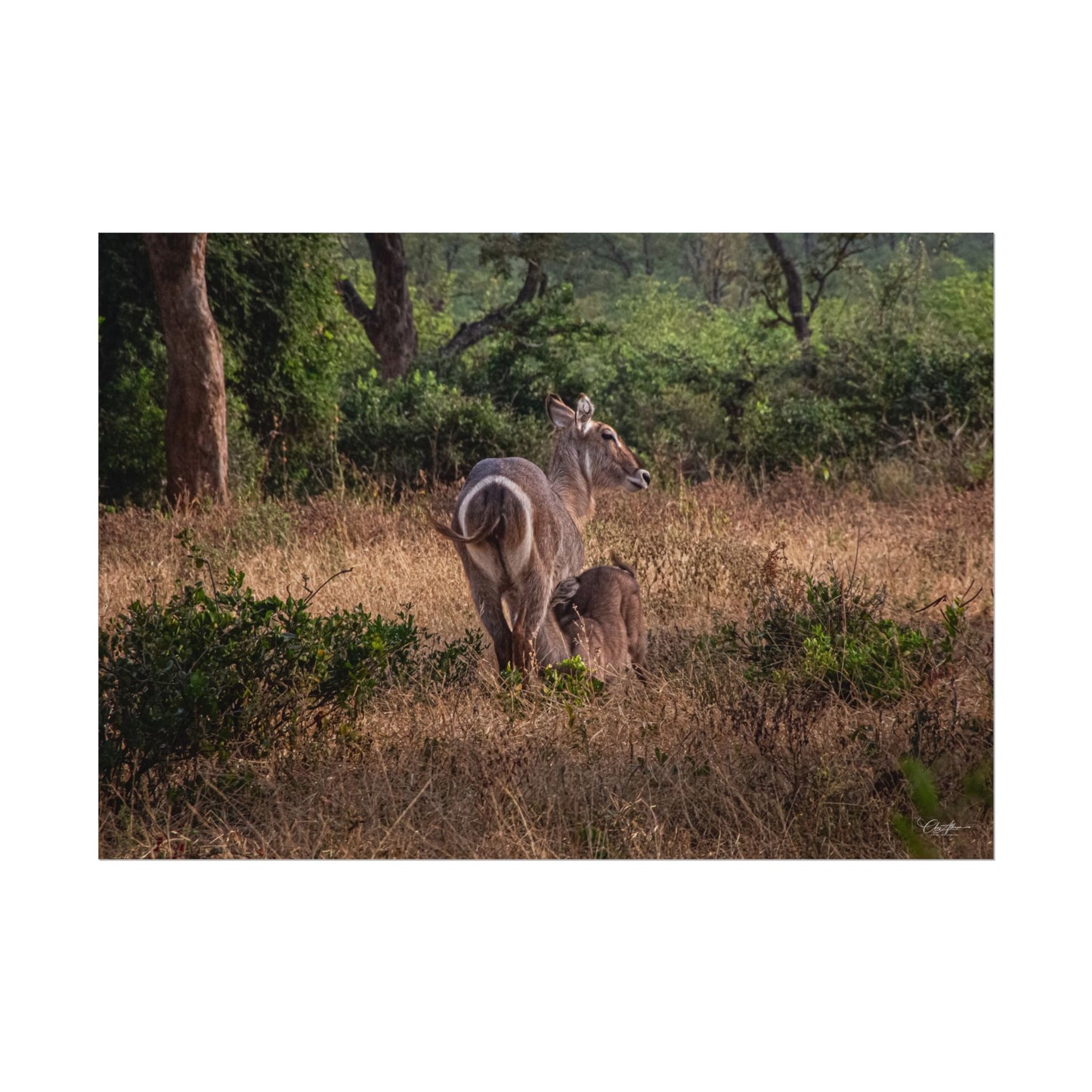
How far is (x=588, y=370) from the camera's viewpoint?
42.3ft

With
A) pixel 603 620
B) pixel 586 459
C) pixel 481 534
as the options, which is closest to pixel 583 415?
pixel 586 459

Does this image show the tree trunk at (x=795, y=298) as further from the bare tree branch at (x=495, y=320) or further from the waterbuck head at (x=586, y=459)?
the waterbuck head at (x=586, y=459)

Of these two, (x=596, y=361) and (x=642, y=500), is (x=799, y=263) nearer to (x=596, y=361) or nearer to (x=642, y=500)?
(x=596, y=361)

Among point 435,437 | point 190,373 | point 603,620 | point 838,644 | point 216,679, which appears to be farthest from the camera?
point 435,437

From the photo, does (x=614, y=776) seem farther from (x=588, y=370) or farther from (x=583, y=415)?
(x=588, y=370)

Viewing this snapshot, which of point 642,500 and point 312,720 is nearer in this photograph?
point 312,720

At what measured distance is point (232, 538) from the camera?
9.15 meters

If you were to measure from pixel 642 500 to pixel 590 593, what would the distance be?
124 inches

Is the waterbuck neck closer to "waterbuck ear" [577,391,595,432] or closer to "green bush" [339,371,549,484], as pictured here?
"waterbuck ear" [577,391,595,432]

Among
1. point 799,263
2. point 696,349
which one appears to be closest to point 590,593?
point 696,349

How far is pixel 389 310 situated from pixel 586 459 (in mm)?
9191

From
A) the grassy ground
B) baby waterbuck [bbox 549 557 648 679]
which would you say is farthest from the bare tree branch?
the grassy ground

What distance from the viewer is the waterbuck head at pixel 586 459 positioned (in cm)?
716
